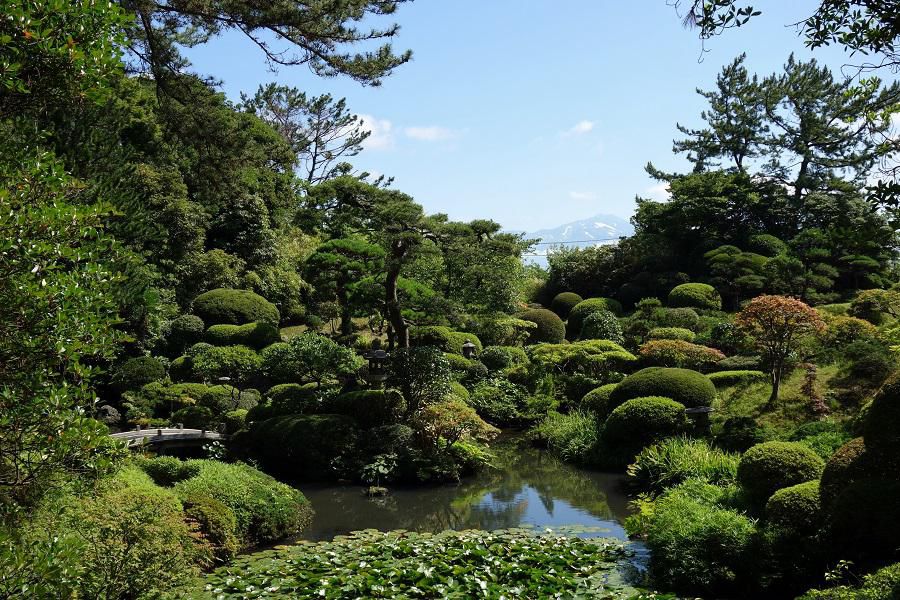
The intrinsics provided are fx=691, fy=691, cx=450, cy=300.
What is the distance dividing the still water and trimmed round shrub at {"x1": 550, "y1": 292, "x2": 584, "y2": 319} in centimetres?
1431

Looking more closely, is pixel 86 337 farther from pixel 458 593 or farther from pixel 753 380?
pixel 753 380

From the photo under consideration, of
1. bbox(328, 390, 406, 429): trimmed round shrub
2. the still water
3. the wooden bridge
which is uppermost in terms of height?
bbox(328, 390, 406, 429): trimmed round shrub

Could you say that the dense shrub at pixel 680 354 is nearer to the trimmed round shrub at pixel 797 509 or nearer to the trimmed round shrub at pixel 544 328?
the trimmed round shrub at pixel 544 328

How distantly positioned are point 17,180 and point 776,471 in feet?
25.4

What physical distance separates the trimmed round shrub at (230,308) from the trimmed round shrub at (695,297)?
505 inches

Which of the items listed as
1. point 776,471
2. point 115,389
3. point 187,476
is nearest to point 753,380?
point 776,471

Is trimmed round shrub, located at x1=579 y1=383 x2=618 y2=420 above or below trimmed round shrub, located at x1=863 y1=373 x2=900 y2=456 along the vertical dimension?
below

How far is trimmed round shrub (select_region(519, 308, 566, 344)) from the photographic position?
23.0 metres

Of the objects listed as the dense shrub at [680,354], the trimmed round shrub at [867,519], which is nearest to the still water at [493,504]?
the trimmed round shrub at [867,519]

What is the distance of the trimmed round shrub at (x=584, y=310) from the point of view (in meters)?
23.8

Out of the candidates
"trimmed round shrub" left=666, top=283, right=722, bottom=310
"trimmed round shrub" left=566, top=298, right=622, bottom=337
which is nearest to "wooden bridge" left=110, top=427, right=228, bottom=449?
"trimmed round shrub" left=566, top=298, right=622, bottom=337

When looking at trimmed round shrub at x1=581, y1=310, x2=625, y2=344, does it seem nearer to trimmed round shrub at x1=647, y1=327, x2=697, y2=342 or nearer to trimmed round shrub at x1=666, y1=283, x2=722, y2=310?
trimmed round shrub at x1=647, y1=327, x2=697, y2=342

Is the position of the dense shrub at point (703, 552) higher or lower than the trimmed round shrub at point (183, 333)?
lower

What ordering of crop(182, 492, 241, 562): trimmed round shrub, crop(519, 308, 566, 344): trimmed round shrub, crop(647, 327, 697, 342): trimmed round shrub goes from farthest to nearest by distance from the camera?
crop(519, 308, 566, 344): trimmed round shrub → crop(647, 327, 697, 342): trimmed round shrub → crop(182, 492, 241, 562): trimmed round shrub
